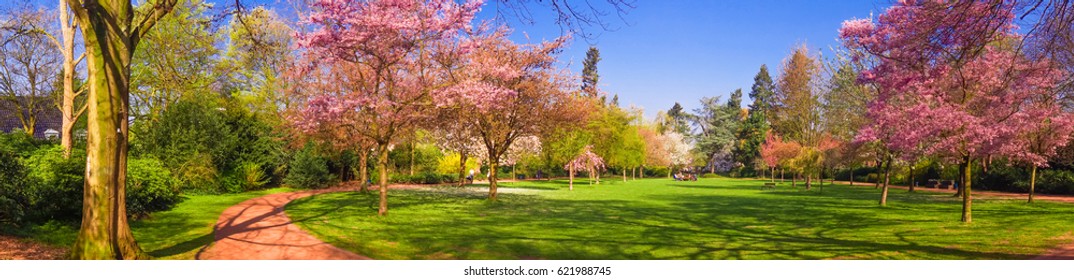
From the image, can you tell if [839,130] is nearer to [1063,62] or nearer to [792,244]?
[1063,62]

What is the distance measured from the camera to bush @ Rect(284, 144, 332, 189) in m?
26.8

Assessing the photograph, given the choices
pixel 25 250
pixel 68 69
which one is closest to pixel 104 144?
pixel 25 250

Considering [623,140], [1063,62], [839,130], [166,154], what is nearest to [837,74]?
[839,130]

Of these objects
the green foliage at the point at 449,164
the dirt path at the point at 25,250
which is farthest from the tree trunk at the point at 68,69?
the green foliage at the point at 449,164

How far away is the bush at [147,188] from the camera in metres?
12.3

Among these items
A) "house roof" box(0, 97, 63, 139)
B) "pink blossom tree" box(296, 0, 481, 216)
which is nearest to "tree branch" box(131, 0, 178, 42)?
"pink blossom tree" box(296, 0, 481, 216)

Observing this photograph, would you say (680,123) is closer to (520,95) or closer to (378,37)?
(520,95)

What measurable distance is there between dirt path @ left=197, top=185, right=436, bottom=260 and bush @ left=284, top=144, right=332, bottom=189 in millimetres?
13583

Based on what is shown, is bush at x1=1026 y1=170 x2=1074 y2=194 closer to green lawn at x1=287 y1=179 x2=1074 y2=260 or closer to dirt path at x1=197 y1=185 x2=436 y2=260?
green lawn at x1=287 y1=179 x2=1074 y2=260

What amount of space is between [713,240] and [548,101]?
1247cm

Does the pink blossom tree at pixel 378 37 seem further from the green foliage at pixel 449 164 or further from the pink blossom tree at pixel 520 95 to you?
the green foliage at pixel 449 164

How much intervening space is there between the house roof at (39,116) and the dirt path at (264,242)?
22804 millimetres

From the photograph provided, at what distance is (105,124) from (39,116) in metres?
37.5

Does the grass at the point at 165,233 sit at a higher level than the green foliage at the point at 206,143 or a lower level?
lower
